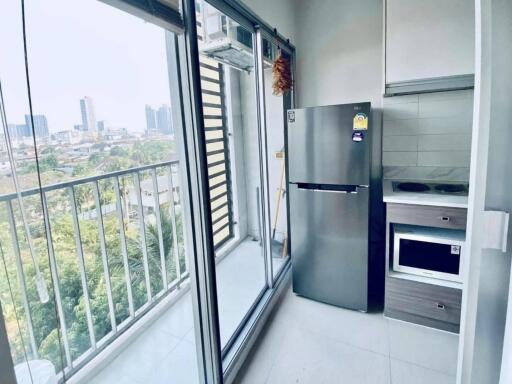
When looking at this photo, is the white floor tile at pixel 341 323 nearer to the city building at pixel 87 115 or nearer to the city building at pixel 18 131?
the city building at pixel 87 115

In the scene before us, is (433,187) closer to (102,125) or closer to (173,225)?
(173,225)

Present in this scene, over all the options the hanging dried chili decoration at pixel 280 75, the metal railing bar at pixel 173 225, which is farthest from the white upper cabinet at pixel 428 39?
the metal railing bar at pixel 173 225

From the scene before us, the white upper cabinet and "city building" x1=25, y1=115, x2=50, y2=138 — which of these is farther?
the white upper cabinet

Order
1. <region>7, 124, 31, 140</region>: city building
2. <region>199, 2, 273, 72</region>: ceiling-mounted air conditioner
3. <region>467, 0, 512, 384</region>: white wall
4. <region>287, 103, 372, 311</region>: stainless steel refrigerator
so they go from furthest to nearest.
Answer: <region>287, 103, 372, 311</region>: stainless steel refrigerator → <region>199, 2, 273, 72</region>: ceiling-mounted air conditioner → <region>7, 124, 31, 140</region>: city building → <region>467, 0, 512, 384</region>: white wall

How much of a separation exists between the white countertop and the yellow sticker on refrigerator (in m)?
0.51

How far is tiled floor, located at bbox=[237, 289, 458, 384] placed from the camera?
5.44 ft

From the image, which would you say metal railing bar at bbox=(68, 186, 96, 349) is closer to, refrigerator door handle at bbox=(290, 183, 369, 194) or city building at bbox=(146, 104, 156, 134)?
city building at bbox=(146, 104, 156, 134)

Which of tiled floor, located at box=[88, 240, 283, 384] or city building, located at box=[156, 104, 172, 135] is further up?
city building, located at box=[156, 104, 172, 135]

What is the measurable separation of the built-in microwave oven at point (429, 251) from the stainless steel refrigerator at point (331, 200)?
0.23 meters

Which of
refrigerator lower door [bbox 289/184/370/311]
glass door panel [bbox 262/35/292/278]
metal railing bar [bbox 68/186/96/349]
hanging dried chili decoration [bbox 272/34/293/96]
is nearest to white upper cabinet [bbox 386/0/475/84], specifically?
hanging dried chili decoration [bbox 272/34/293/96]

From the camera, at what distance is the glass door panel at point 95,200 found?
31.3 inches

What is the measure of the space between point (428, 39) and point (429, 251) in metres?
1.44

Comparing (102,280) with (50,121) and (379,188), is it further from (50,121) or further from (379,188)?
(379,188)

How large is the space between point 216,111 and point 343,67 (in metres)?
1.28
